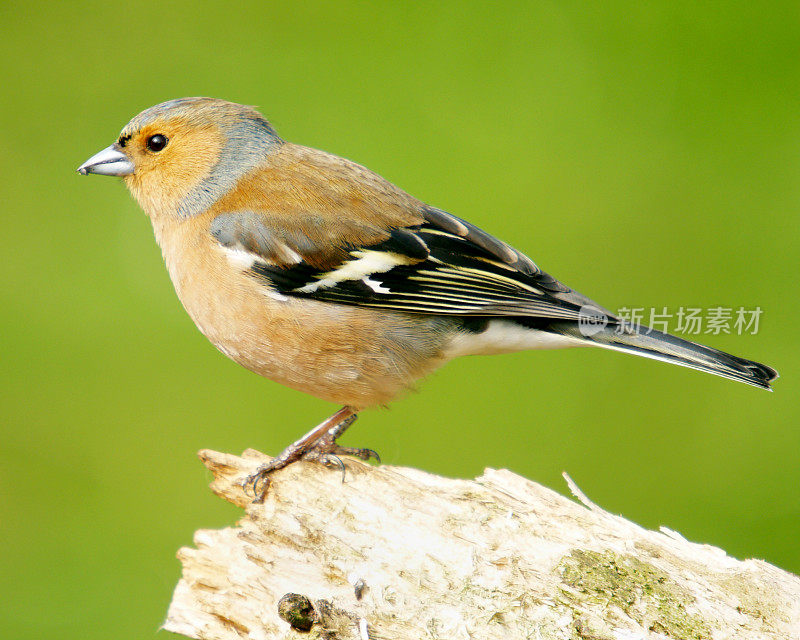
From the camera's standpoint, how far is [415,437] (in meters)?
5.32

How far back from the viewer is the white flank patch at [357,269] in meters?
3.39

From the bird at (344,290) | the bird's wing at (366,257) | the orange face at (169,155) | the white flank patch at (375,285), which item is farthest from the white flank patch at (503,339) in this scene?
the orange face at (169,155)

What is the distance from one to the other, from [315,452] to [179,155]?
145 cm

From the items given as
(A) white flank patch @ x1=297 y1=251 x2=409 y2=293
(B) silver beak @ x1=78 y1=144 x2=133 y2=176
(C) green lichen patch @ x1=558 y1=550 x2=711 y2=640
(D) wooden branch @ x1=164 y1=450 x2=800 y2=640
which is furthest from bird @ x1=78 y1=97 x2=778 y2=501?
(C) green lichen patch @ x1=558 y1=550 x2=711 y2=640

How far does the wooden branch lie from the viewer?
2691 millimetres

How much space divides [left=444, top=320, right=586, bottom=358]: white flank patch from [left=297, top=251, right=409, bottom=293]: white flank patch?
0.44 m

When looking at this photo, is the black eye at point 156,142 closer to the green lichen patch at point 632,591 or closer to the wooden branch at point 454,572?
the wooden branch at point 454,572

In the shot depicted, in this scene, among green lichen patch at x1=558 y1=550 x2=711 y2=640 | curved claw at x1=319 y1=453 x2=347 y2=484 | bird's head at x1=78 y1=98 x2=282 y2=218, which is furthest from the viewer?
bird's head at x1=78 y1=98 x2=282 y2=218

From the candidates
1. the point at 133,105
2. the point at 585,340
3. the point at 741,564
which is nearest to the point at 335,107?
the point at 133,105

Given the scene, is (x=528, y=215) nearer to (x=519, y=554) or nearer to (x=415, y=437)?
(x=415, y=437)

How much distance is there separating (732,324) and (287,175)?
2.76m

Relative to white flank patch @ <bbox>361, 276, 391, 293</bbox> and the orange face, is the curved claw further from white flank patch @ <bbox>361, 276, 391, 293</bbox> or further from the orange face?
the orange face

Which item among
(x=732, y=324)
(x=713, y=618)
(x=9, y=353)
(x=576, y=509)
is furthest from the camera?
(x=9, y=353)

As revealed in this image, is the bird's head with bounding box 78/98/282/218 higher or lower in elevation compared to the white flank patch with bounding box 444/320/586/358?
higher
